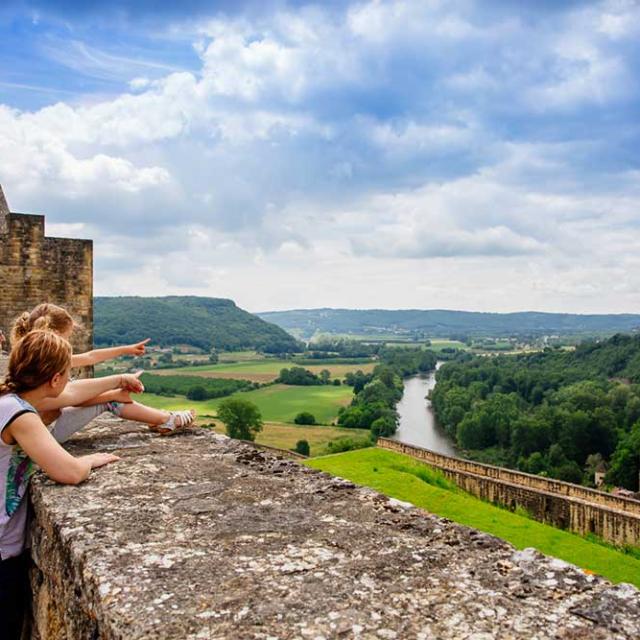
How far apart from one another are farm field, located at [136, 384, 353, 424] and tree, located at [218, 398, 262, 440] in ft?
18.3

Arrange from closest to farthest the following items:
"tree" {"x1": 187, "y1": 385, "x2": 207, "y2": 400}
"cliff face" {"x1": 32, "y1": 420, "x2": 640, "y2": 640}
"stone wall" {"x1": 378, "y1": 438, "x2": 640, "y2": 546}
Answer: "cliff face" {"x1": 32, "y1": 420, "x2": 640, "y2": 640} < "stone wall" {"x1": 378, "y1": 438, "x2": 640, "y2": 546} < "tree" {"x1": 187, "y1": 385, "x2": 207, "y2": 400}

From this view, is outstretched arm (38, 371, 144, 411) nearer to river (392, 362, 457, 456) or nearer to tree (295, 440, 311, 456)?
river (392, 362, 457, 456)

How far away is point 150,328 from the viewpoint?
12725 centimetres

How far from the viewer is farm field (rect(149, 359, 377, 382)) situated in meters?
94.1

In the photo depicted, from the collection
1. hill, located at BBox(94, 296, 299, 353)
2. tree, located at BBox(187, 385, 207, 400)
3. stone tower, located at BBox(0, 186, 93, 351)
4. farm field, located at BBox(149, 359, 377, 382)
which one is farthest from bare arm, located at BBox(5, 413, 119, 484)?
hill, located at BBox(94, 296, 299, 353)

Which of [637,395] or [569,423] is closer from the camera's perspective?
[569,423]

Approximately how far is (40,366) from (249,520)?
3.87 ft

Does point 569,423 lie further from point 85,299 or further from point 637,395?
point 85,299

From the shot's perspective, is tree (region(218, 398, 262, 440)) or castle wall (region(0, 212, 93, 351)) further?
tree (region(218, 398, 262, 440))

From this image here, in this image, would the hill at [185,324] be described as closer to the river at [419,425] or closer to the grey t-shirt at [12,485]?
the river at [419,425]

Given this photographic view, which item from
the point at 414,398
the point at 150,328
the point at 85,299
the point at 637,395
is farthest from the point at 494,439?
the point at 150,328

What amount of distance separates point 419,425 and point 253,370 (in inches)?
1805

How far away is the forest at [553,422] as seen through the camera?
44069 mm

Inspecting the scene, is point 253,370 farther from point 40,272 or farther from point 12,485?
point 12,485
